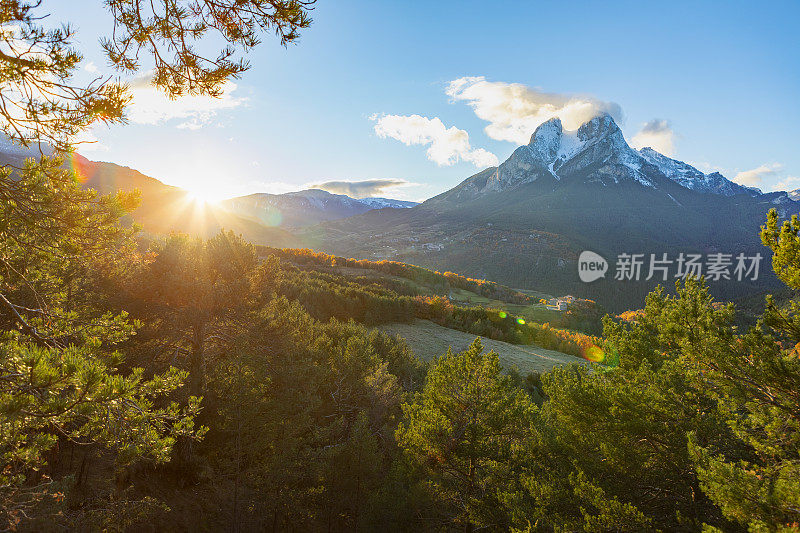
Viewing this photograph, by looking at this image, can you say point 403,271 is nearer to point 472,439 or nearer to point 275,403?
point 275,403

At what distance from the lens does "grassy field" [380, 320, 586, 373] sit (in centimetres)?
2742

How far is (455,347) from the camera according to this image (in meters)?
29.2

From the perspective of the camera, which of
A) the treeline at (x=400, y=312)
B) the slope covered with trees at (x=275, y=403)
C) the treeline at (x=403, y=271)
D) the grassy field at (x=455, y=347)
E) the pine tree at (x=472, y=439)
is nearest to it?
the slope covered with trees at (x=275, y=403)

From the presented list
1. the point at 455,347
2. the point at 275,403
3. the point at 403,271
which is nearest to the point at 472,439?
the point at 275,403

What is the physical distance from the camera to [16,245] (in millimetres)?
4500

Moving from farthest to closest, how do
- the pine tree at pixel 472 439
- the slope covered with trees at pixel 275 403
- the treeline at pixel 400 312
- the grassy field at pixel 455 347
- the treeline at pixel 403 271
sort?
the treeline at pixel 403 271
the treeline at pixel 400 312
the grassy field at pixel 455 347
the pine tree at pixel 472 439
the slope covered with trees at pixel 275 403

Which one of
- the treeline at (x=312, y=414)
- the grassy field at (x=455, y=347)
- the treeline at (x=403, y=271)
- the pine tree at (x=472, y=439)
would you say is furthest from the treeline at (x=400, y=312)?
the pine tree at (x=472, y=439)

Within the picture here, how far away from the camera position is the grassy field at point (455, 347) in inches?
1080

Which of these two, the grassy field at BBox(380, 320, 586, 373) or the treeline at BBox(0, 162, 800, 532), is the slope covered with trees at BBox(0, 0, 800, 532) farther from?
the grassy field at BBox(380, 320, 586, 373)

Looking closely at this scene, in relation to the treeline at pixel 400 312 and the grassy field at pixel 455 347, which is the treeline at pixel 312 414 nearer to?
the grassy field at pixel 455 347

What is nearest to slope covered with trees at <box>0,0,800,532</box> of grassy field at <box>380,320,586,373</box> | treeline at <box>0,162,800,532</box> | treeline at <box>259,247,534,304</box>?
treeline at <box>0,162,800,532</box>

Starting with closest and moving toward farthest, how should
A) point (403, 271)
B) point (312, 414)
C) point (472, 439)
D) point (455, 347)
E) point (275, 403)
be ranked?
point (472, 439) → point (275, 403) → point (312, 414) → point (455, 347) → point (403, 271)

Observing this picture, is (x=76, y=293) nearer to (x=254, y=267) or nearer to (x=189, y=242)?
(x=189, y=242)

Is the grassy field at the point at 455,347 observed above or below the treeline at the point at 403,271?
below
